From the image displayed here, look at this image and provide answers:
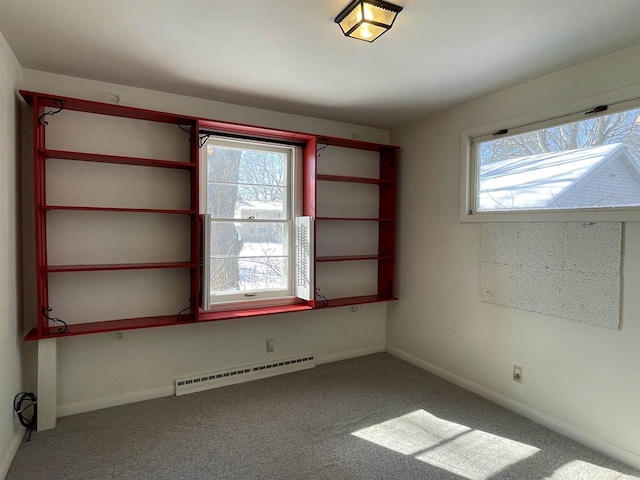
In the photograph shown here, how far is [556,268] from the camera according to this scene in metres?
2.57

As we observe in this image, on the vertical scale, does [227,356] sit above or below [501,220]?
below

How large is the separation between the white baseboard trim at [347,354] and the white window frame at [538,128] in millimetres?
1777

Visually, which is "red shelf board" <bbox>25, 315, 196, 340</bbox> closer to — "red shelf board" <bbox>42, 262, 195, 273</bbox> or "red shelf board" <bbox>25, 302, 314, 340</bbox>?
"red shelf board" <bbox>25, 302, 314, 340</bbox>

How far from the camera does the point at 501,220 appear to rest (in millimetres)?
2914

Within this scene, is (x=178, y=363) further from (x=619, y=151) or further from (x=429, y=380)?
(x=619, y=151)

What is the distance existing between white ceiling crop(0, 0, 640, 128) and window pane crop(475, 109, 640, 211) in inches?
17.7

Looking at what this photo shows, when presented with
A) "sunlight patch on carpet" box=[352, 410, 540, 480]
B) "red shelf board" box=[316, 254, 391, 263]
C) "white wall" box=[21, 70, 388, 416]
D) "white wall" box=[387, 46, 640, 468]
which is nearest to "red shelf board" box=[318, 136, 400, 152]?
"white wall" box=[21, 70, 388, 416]

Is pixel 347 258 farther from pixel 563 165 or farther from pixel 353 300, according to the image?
pixel 563 165

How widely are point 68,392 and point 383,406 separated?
2.40m

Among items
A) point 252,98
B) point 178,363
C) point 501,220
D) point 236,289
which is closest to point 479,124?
point 501,220

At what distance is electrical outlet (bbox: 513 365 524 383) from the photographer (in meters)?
2.81

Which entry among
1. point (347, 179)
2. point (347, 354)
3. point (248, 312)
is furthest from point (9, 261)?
point (347, 354)

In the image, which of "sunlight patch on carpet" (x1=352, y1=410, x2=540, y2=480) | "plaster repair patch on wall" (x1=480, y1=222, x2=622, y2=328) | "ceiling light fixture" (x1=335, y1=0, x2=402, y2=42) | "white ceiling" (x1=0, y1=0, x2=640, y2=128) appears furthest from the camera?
"plaster repair patch on wall" (x1=480, y1=222, x2=622, y2=328)

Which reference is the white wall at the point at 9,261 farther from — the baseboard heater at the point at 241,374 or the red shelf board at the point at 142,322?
the baseboard heater at the point at 241,374
